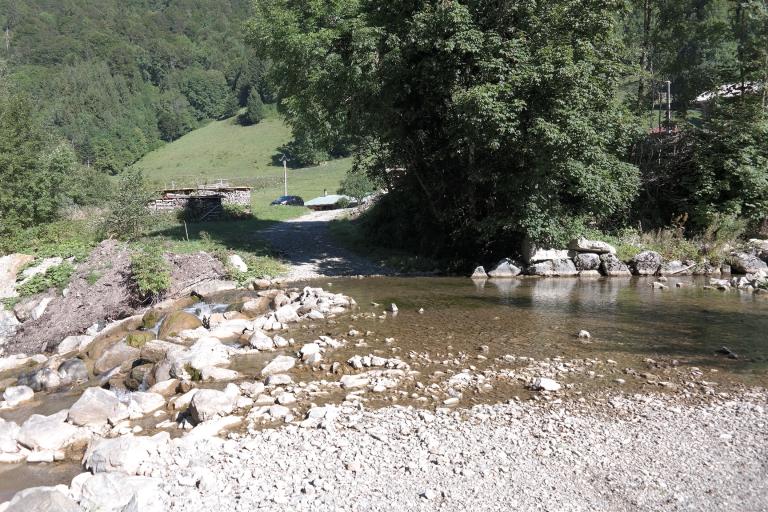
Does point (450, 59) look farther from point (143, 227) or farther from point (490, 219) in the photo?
point (143, 227)

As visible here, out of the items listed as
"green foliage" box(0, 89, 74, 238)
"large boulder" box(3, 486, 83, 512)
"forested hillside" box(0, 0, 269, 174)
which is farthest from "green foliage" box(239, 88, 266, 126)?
"large boulder" box(3, 486, 83, 512)

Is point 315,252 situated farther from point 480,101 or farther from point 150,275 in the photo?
point 480,101

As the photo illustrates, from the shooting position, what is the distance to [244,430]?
788cm

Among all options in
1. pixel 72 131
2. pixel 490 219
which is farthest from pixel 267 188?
pixel 72 131

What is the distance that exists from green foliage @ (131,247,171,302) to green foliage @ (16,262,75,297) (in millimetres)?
2417

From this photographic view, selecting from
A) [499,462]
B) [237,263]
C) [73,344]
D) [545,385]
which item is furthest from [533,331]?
[237,263]

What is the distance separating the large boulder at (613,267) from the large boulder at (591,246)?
20cm

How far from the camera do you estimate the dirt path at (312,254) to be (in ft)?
71.2

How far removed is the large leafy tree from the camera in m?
18.0

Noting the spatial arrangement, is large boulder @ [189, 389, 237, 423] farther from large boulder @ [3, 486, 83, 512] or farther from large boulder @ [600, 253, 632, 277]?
large boulder @ [600, 253, 632, 277]

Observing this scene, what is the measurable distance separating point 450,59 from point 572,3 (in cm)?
426

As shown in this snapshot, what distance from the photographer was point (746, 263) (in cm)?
2038

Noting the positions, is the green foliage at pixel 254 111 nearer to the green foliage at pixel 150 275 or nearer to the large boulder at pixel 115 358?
the green foliage at pixel 150 275

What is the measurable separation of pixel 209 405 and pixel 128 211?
52.6 ft
